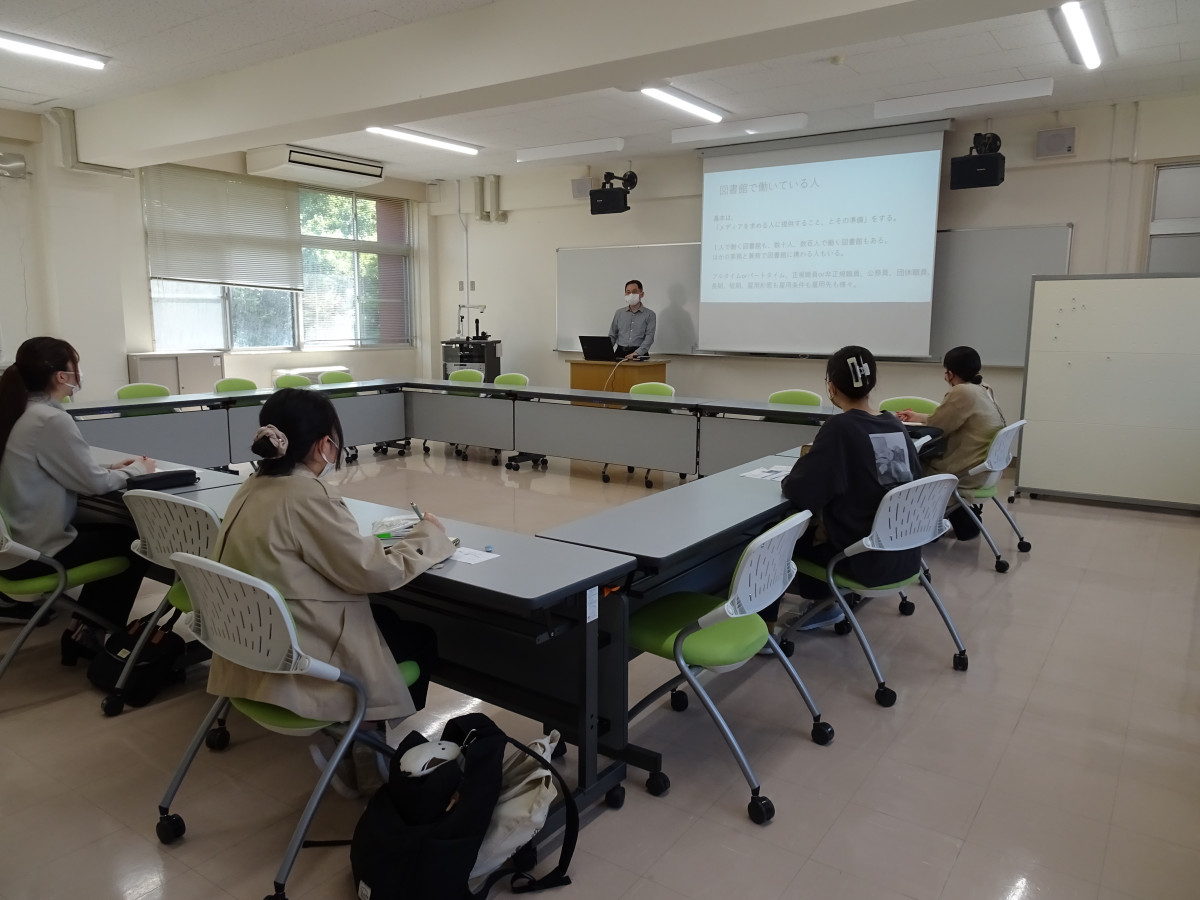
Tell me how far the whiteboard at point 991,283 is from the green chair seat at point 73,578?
257 inches

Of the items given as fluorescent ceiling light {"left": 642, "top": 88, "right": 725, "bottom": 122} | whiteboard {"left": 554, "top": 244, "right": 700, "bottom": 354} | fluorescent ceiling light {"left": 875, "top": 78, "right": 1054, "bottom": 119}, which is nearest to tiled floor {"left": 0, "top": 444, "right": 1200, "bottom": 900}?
fluorescent ceiling light {"left": 875, "top": 78, "right": 1054, "bottom": 119}

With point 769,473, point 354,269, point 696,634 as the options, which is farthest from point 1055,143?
point 354,269

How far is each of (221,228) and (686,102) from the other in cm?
513

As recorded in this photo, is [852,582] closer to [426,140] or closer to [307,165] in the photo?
[426,140]

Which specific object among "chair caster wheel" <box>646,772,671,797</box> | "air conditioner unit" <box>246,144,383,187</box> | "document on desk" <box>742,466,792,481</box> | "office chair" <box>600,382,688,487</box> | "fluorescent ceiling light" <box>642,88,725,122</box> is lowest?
"chair caster wheel" <box>646,772,671,797</box>

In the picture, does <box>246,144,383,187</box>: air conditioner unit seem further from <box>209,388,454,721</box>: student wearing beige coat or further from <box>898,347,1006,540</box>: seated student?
<box>209,388,454,721</box>: student wearing beige coat

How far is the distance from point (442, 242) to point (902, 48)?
686 centimetres

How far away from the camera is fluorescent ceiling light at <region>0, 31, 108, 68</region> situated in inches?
199

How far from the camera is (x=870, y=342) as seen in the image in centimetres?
739

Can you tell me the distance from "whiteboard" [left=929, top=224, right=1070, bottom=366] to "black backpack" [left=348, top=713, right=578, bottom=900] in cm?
632

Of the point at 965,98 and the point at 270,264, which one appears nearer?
the point at 965,98

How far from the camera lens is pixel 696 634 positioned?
7.57ft

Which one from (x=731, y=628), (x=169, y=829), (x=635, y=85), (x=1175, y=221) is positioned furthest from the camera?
(x=1175, y=221)

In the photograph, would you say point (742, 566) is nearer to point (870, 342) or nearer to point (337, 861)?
point (337, 861)
